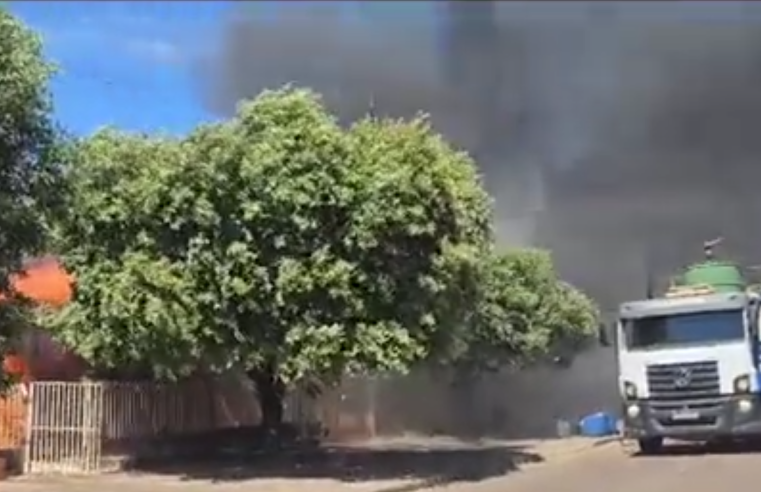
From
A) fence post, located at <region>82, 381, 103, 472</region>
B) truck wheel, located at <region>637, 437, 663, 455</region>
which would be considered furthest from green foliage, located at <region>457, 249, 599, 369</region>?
fence post, located at <region>82, 381, 103, 472</region>

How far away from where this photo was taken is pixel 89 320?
23.5 m

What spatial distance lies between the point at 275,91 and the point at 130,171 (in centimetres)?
310

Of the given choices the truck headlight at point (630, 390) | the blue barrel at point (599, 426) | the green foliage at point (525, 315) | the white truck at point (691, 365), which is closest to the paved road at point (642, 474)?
the white truck at point (691, 365)

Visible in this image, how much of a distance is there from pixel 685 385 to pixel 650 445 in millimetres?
2361

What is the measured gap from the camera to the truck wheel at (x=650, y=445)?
2854 centimetres

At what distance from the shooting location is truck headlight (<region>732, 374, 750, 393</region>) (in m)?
26.5

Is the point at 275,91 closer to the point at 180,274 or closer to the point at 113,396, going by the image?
the point at 180,274

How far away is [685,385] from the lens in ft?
89.0

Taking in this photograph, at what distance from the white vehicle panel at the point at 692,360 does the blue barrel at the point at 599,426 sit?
12.9 metres

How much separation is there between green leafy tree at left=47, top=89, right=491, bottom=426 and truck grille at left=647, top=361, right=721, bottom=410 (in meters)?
6.39

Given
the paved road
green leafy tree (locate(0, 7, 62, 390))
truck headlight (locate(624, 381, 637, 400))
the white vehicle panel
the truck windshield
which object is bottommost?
the paved road

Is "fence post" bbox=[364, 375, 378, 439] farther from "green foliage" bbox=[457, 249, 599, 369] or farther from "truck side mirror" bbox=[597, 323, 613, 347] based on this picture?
"truck side mirror" bbox=[597, 323, 613, 347]

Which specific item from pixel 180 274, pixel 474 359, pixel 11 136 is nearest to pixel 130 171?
pixel 180 274

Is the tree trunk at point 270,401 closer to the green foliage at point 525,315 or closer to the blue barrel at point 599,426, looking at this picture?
the green foliage at point 525,315
